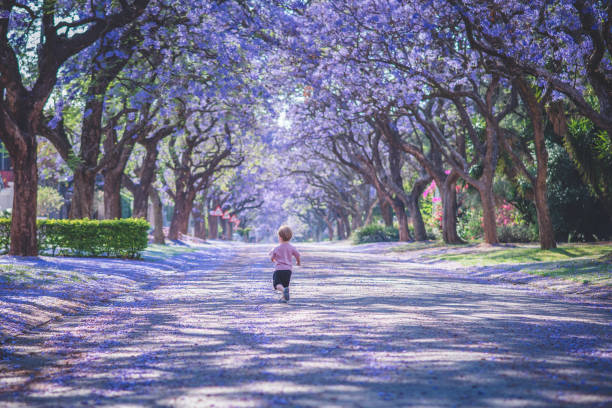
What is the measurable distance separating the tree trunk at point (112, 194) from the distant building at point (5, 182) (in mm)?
27270

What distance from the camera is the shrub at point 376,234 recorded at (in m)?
45.9

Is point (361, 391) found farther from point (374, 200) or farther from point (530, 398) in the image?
point (374, 200)

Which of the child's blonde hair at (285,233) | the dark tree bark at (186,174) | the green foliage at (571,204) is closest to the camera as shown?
the child's blonde hair at (285,233)

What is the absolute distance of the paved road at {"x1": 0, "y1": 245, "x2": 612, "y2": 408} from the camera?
15.7ft

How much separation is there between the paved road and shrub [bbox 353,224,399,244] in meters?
34.8

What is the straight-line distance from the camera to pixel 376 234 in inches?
1854

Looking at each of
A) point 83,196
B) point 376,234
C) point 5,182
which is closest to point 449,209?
point 376,234

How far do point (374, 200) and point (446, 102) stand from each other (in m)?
25.2

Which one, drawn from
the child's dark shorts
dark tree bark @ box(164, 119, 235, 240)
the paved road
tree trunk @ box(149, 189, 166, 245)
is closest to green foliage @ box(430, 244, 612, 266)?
the paved road

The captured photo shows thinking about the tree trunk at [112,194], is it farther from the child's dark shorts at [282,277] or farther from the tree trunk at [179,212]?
the child's dark shorts at [282,277]

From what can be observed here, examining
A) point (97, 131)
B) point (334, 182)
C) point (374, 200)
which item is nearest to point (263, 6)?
point (97, 131)

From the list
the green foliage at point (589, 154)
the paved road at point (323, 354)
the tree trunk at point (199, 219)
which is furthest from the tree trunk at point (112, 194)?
the tree trunk at point (199, 219)

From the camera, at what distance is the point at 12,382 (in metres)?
5.54

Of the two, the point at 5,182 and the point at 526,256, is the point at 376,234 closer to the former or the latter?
the point at 526,256
